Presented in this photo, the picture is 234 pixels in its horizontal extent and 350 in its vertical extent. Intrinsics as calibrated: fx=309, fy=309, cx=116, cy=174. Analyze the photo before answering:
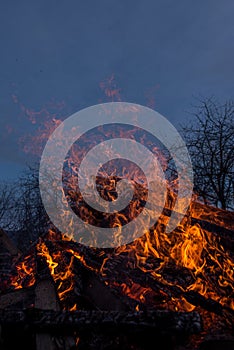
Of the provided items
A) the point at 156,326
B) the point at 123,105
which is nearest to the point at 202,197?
the point at 123,105

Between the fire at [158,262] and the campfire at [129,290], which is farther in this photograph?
the fire at [158,262]

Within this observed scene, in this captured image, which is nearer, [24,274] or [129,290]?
[129,290]

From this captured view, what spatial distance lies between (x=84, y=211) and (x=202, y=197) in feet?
21.4

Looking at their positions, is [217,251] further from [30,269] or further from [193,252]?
[30,269]

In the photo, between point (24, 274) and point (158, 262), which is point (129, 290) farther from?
point (24, 274)

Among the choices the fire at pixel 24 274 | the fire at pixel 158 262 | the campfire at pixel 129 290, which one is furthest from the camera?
the fire at pixel 24 274

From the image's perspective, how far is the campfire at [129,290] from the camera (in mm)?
2551

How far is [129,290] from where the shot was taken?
14.2ft

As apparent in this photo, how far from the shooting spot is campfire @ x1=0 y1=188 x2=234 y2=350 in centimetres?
255

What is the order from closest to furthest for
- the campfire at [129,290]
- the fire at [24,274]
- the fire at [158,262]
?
1. the campfire at [129,290]
2. the fire at [158,262]
3. the fire at [24,274]

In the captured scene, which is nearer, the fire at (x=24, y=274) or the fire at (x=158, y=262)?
the fire at (x=158, y=262)

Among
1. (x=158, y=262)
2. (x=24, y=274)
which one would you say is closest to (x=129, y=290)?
(x=158, y=262)

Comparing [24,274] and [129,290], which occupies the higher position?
[24,274]

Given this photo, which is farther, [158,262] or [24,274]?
[24,274]
